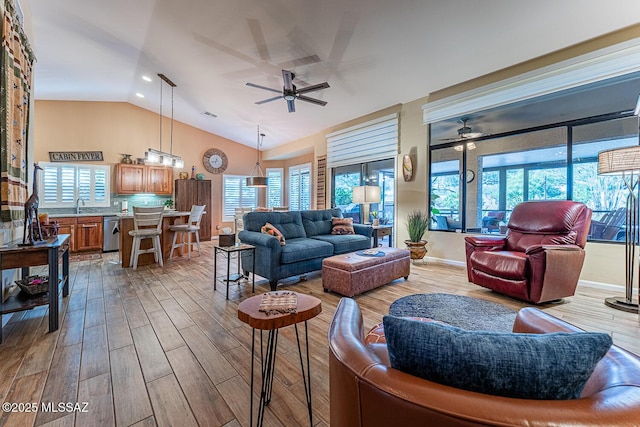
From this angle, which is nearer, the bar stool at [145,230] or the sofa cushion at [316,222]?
the bar stool at [145,230]

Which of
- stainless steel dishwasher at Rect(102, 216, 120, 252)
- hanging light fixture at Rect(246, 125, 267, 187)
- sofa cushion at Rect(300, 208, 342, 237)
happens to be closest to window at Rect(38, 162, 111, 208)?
stainless steel dishwasher at Rect(102, 216, 120, 252)

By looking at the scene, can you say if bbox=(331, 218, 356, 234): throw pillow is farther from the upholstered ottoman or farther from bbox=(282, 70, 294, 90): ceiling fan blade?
bbox=(282, 70, 294, 90): ceiling fan blade

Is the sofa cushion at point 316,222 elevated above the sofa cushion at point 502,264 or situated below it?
above

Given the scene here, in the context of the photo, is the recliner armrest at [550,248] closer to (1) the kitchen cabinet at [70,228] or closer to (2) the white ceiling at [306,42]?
(2) the white ceiling at [306,42]

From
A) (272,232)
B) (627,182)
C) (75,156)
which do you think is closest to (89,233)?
(75,156)

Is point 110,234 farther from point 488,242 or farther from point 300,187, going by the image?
point 488,242

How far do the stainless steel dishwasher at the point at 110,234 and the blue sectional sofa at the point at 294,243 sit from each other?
400 centimetres

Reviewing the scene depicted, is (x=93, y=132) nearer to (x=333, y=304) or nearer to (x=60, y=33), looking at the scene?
(x=60, y=33)

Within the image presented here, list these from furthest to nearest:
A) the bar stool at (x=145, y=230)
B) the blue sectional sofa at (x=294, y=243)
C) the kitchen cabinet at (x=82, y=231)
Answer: the kitchen cabinet at (x=82, y=231) < the bar stool at (x=145, y=230) < the blue sectional sofa at (x=294, y=243)

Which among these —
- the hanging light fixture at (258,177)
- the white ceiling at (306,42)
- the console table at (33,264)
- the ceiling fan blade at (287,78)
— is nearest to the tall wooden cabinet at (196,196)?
the hanging light fixture at (258,177)

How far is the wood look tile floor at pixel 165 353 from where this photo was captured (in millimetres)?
1430

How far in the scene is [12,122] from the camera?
2.30 m

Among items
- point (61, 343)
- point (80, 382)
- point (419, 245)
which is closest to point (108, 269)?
point (61, 343)

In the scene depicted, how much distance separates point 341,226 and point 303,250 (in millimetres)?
1328
